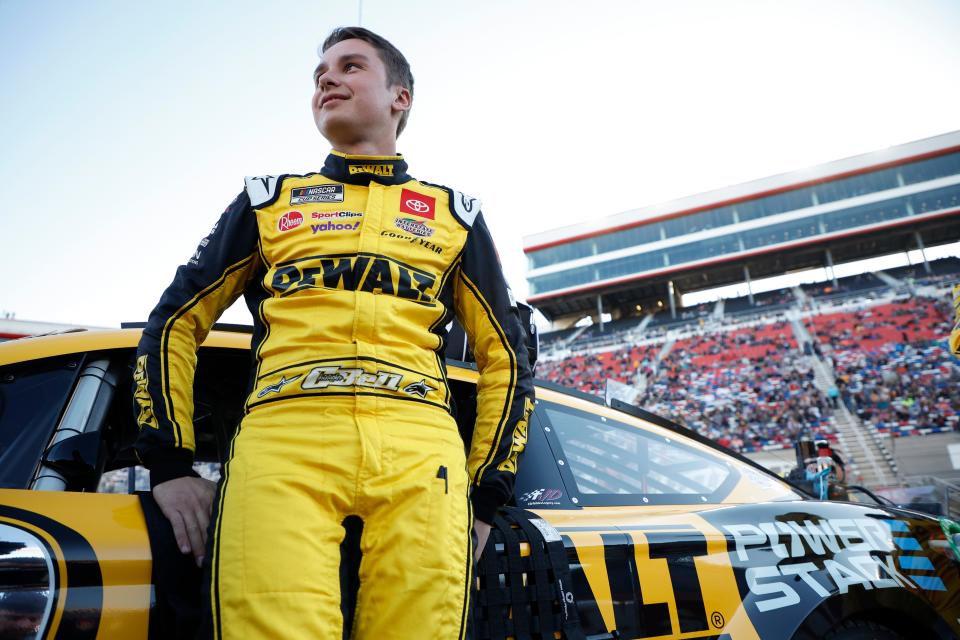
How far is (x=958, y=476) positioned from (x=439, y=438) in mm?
17076

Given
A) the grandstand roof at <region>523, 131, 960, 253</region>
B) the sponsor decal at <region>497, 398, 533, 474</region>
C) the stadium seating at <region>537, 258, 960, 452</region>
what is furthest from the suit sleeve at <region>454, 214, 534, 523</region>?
the grandstand roof at <region>523, 131, 960, 253</region>

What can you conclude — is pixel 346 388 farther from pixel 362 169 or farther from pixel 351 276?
pixel 362 169

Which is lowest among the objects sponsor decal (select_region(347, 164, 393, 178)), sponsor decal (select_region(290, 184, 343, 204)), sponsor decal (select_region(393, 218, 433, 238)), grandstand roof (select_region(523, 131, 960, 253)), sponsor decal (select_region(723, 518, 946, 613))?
sponsor decal (select_region(723, 518, 946, 613))

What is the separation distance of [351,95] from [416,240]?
47cm

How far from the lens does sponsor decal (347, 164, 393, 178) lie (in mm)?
1553

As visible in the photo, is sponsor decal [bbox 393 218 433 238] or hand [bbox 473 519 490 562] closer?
hand [bbox 473 519 490 562]

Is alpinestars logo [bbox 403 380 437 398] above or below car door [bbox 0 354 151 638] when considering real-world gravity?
above

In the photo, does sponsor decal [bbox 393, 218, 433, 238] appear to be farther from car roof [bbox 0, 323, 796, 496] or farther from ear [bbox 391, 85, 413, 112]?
car roof [bbox 0, 323, 796, 496]

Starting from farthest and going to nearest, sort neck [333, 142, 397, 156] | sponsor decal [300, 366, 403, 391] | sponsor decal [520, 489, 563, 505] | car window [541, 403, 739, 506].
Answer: car window [541, 403, 739, 506] < sponsor decal [520, 489, 563, 505] < neck [333, 142, 397, 156] < sponsor decal [300, 366, 403, 391]

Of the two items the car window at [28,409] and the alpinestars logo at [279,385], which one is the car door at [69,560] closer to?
the car window at [28,409]

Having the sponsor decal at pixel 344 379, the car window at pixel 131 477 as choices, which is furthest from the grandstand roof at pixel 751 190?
the sponsor decal at pixel 344 379

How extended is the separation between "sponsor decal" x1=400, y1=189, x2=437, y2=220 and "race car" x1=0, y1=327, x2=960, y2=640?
0.66 m

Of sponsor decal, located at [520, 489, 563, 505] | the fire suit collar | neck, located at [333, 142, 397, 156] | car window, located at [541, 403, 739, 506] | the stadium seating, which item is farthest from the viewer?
the stadium seating

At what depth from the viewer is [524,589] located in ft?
4.59
